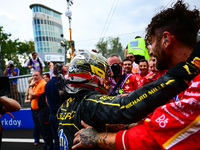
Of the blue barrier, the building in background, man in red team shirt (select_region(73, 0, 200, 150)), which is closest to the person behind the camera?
man in red team shirt (select_region(73, 0, 200, 150))

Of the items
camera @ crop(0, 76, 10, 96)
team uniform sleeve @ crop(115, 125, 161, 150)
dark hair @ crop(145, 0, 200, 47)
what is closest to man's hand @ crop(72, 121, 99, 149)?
team uniform sleeve @ crop(115, 125, 161, 150)

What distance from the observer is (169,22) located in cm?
107

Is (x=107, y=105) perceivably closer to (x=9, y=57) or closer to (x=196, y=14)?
(x=196, y=14)

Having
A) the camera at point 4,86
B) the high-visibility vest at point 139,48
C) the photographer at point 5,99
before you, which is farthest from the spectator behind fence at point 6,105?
the high-visibility vest at point 139,48

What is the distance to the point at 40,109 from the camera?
397 cm

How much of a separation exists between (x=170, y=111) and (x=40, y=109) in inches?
150

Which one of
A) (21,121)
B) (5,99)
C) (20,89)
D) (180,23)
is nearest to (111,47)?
(20,89)

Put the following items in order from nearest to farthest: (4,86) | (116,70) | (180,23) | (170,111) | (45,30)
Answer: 1. (170,111)
2. (180,23)
3. (4,86)
4. (116,70)
5. (45,30)

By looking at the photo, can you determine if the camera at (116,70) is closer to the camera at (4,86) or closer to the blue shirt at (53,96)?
the blue shirt at (53,96)

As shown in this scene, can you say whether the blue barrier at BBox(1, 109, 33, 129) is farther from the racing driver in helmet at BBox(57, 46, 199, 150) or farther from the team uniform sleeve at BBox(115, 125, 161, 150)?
the team uniform sleeve at BBox(115, 125, 161, 150)

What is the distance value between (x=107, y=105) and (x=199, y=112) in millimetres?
513

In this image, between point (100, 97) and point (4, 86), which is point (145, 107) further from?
point (4, 86)

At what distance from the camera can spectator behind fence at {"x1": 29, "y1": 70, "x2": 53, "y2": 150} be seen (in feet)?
12.5

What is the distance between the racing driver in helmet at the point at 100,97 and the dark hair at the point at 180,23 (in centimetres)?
37
